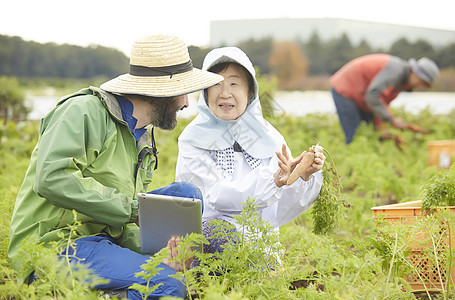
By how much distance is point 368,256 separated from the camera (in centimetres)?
220

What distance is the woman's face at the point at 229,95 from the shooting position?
2.91 meters

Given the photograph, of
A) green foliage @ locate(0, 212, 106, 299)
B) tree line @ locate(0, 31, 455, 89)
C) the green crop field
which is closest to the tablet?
the green crop field

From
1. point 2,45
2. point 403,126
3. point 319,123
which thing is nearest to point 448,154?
point 403,126

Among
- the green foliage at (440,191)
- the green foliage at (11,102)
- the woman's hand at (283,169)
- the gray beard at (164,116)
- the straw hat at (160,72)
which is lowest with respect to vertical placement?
the green foliage at (11,102)

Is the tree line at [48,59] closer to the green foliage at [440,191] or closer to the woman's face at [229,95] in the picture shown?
the woman's face at [229,95]

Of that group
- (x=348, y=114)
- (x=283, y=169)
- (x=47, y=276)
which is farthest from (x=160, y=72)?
(x=348, y=114)

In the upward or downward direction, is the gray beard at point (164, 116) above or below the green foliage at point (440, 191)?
above

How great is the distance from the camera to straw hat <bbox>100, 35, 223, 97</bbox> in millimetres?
2535

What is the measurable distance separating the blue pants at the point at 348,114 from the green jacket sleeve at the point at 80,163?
5973 millimetres

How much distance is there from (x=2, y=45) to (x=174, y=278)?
8.54 meters

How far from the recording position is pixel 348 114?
803 centimetres

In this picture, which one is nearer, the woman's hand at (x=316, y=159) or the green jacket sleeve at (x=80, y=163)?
the green jacket sleeve at (x=80, y=163)

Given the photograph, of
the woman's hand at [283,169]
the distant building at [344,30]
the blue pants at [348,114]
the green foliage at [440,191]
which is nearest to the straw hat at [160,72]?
the woman's hand at [283,169]

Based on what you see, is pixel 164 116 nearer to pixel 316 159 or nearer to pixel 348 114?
pixel 316 159
